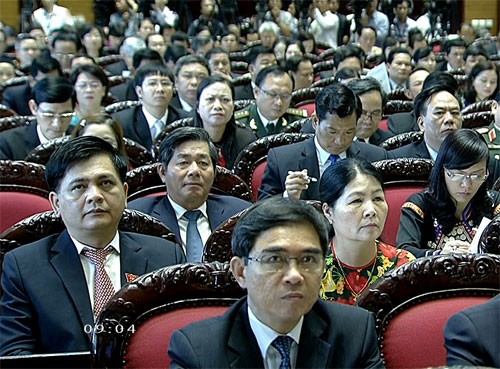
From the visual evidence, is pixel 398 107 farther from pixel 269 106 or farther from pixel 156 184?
pixel 156 184

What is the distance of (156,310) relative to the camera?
72.2 inches

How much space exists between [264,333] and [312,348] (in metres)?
0.10

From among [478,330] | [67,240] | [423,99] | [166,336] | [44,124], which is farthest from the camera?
[44,124]

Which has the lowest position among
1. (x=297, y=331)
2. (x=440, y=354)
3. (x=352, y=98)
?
(x=440, y=354)

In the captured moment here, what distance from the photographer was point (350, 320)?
68.6 inches

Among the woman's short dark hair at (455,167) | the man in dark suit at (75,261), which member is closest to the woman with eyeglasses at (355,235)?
the man in dark suit at (75,261)

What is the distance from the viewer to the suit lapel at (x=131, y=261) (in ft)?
7.48

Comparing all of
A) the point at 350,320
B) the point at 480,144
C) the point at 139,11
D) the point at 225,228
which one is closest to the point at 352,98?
the point at 480,144

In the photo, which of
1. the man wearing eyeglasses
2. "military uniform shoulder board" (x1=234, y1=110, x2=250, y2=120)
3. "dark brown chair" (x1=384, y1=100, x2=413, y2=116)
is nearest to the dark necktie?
the man wearing eyeglasses

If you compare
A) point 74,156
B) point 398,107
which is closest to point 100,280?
point 74,156

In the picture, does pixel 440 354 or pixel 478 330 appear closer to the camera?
pixel 478 330

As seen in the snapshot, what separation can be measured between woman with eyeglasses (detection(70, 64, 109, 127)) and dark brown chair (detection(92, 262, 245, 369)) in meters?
3.37

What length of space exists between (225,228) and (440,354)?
766mm

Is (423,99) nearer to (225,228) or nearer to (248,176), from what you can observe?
(248,176)
